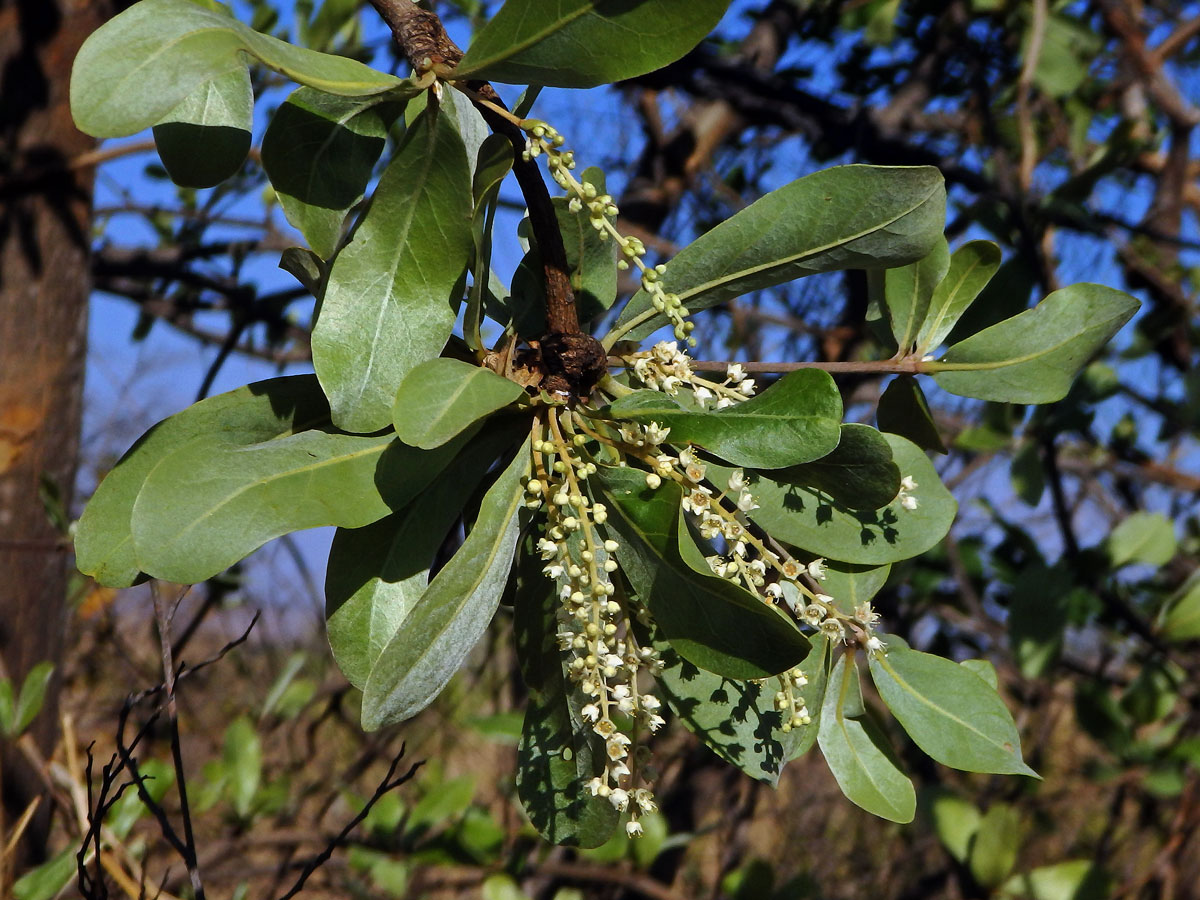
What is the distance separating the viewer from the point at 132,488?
31.1 inches

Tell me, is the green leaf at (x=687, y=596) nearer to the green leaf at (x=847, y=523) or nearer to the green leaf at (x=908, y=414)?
the green leaf at (x=847, y=523)

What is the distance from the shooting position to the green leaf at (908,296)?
900 mm

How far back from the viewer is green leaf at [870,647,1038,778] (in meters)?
0.81

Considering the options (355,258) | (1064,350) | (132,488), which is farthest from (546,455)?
(1064,350)

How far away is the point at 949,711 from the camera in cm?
84

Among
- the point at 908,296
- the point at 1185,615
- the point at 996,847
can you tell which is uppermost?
the point at 908,296

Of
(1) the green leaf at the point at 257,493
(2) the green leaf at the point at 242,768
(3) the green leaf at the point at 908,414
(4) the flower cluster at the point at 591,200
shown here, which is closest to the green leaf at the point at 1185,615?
(3) the green leaf at the point at 908,414

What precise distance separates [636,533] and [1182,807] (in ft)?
5.73

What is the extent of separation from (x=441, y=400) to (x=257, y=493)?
163 mm

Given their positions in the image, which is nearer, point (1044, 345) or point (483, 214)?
point (483, 214)

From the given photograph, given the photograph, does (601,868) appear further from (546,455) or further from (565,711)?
(546,455)

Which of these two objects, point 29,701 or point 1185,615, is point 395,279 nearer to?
point 29,701

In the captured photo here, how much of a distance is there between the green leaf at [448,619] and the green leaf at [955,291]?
1.36 ft

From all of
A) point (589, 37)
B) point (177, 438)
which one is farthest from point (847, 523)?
point (177, 438)
